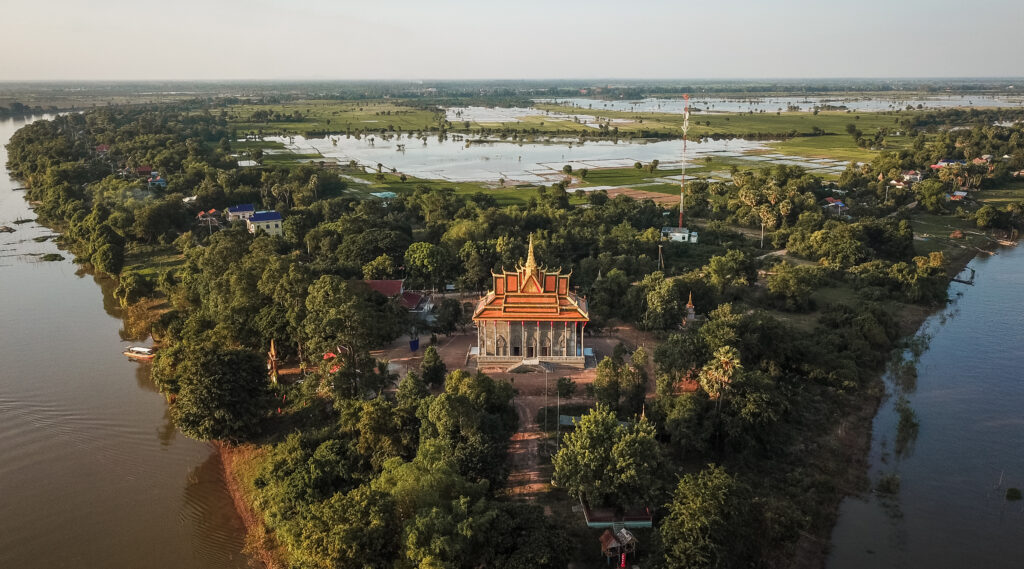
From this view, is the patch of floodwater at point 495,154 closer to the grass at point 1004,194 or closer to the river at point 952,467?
the grass at point 1004,194

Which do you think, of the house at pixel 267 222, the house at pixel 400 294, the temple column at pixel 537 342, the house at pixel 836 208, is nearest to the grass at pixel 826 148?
the house at pixel 836 208

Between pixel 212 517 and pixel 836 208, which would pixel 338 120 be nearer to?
pixel 836 208

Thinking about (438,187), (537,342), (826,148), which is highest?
(826,148)

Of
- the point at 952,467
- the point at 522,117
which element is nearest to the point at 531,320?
the point at 952,467

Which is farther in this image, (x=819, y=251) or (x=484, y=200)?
(x=484, y=200)

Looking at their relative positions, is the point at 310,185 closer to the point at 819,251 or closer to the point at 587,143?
the point at 819,251

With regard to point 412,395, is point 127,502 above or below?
below

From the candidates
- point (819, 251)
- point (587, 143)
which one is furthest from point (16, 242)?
point (587, 143)
